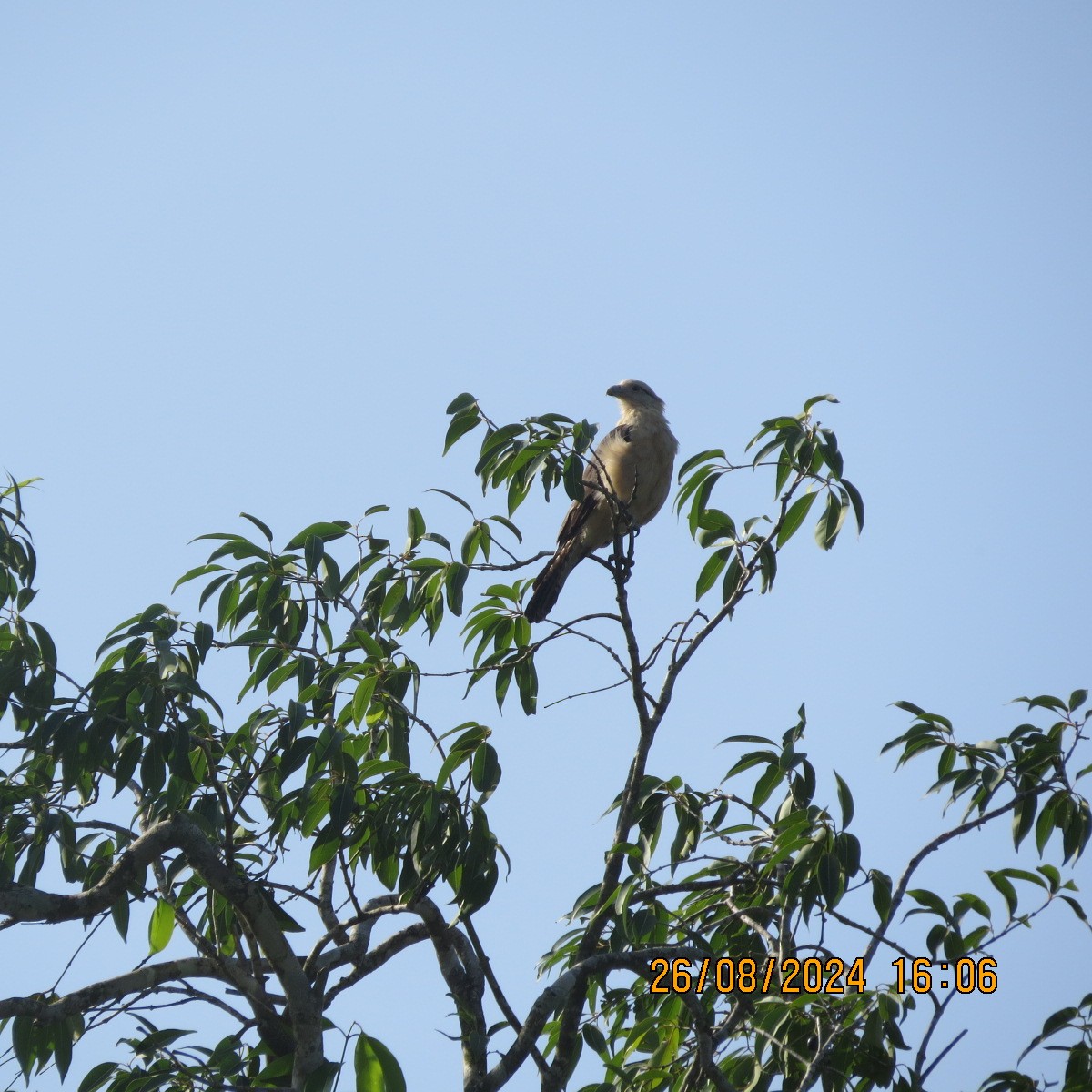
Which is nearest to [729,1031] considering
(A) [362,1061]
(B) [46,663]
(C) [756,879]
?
(C) [756,879]

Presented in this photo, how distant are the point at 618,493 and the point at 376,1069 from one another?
4068mm

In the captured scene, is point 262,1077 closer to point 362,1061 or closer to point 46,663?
point 362,1061

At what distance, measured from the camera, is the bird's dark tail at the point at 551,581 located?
6254 mm

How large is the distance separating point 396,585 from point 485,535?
14.3 inches

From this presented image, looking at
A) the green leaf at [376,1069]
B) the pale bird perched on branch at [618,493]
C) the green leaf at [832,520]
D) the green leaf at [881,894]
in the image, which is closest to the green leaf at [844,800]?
the green leaf at [881,894]

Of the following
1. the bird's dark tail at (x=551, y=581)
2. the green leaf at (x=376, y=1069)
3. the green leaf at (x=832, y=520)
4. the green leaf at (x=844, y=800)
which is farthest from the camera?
the bird's dark tail at (x=551, y=581)

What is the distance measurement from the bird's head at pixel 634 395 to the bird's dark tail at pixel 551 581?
1512 millimetres

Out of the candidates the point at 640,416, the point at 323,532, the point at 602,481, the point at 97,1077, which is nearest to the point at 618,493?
the point at 602,481

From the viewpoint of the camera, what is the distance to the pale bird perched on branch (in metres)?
6.28

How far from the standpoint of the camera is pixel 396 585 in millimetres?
4121

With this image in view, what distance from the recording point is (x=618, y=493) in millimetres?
6637
